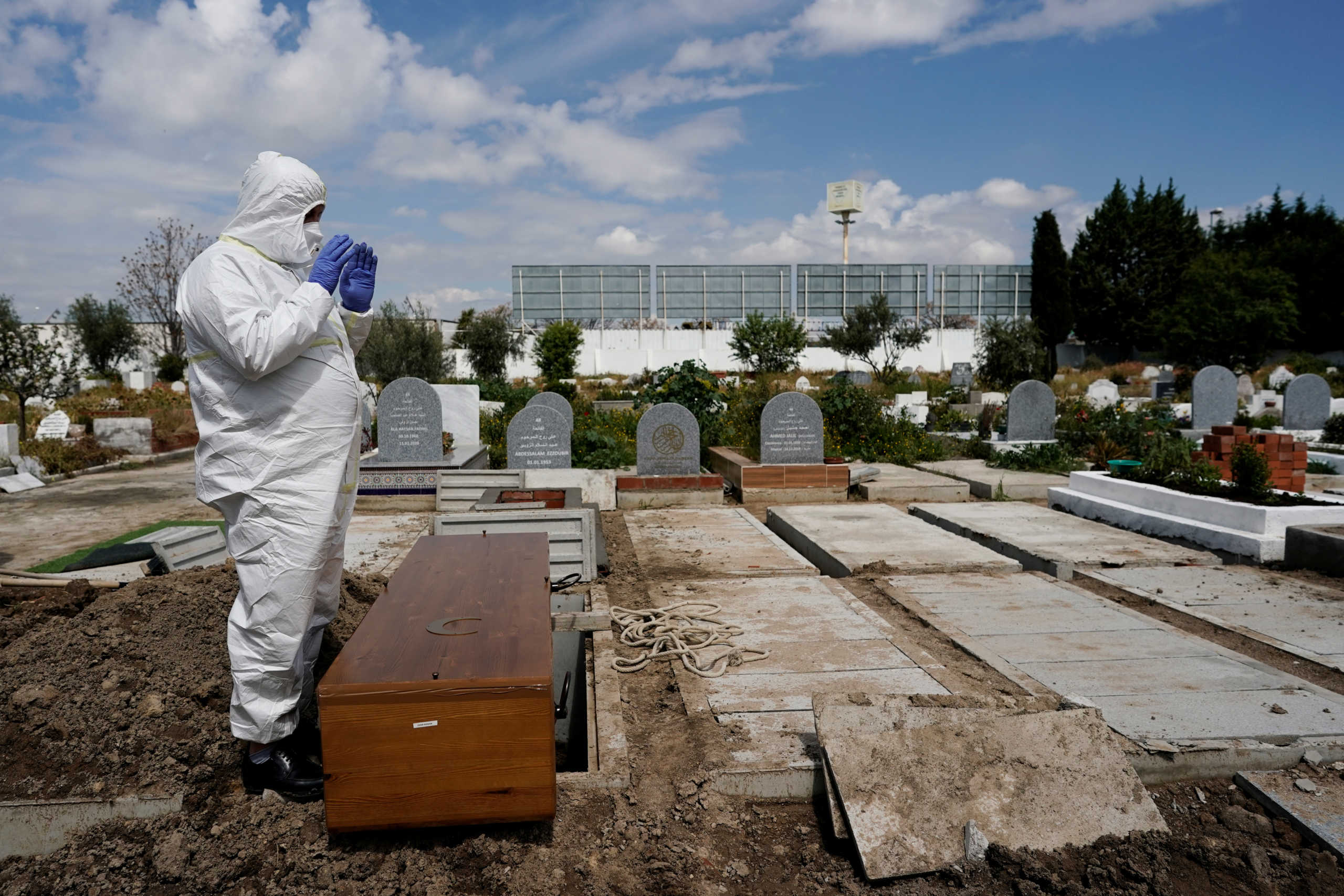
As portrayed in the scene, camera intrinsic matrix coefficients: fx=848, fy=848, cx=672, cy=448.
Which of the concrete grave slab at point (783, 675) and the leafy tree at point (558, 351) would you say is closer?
the concrete grave slab at point (783, 675)

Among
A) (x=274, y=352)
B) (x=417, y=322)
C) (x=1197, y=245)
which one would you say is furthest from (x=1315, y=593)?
(x=1197, y=245)

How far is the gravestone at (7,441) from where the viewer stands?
11.2 m

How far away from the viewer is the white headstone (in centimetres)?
2225

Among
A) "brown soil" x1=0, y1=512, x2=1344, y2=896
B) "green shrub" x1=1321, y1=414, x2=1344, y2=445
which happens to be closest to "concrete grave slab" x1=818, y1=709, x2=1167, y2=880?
"brown soil" x1=0, y1=512, x2=1344, y2=896

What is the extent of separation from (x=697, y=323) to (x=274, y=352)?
49586 millimetres

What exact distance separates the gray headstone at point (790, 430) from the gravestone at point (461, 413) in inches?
185

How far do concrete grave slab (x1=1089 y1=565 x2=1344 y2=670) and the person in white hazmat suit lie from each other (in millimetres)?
4271

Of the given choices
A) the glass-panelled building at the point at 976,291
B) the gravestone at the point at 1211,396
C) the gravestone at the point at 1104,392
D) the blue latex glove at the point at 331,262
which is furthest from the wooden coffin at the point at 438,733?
the glass-panelled building at the point at 976,291

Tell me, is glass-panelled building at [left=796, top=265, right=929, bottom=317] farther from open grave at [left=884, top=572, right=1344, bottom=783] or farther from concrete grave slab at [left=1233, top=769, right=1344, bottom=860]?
concrete grave slab at [left=1233, top=769, right=1344, bottom=860]

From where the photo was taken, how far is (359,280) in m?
2.71

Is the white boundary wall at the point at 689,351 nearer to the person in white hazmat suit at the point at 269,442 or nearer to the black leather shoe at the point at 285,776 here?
the person in white hazmat suit at the point at 269,442

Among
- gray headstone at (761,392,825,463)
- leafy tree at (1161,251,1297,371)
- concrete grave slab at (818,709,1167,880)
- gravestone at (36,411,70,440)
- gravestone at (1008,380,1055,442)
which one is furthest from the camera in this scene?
leafy tree at (1161,251,1297,371)

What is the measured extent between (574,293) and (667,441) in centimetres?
3881

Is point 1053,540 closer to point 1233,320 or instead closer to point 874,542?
point 874,542
